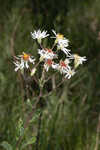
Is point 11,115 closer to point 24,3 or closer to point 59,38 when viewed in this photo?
point 59,38

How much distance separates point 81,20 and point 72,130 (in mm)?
1382

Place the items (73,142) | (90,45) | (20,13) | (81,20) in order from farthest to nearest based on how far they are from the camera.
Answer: (81,20)
(20,13)
(90,45)
(73,142)

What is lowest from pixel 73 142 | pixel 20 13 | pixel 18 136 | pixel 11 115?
pixel 18 136

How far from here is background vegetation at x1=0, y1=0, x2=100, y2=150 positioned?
1505 millimetres

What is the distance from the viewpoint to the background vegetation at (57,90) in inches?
59.2

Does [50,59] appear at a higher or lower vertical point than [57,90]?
lower

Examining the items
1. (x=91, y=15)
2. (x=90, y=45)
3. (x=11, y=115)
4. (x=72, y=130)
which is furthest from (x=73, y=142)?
(x=91, y=15)

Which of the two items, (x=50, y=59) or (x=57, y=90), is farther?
(x=57, y=90)

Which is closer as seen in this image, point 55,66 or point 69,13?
point 55,66

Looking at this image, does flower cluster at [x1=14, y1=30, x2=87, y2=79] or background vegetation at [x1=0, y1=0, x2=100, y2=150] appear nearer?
flower cluster at [x1=14, y1=30, x2=87, y2=79]

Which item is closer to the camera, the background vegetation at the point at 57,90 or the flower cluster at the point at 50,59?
the flower cluster at the point at 50,59

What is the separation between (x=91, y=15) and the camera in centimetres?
285

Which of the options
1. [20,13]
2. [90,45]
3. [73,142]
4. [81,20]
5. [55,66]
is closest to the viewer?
[55,66]

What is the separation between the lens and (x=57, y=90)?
6.64 ft
